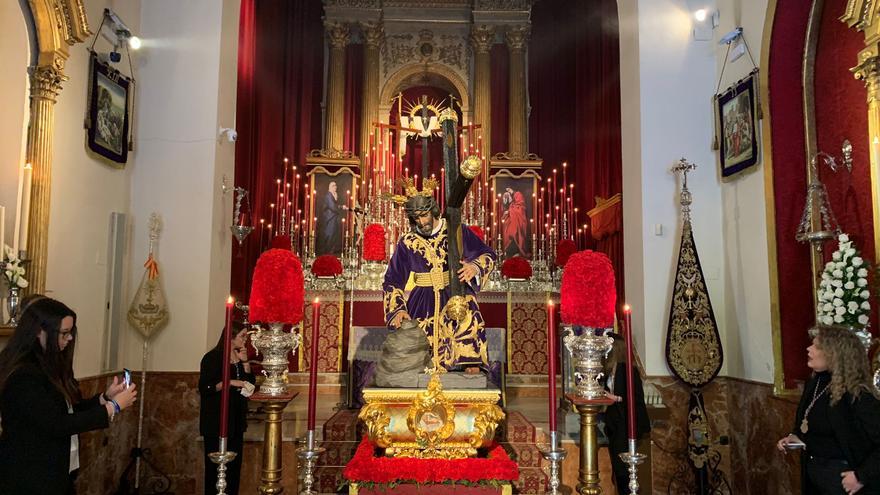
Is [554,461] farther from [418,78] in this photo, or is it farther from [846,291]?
[418,78]

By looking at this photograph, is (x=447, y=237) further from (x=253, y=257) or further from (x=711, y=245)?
(x=253, y=257)

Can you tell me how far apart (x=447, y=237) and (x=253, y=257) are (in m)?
5.40

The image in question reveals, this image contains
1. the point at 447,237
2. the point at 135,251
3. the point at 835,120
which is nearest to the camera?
the point at 447,237

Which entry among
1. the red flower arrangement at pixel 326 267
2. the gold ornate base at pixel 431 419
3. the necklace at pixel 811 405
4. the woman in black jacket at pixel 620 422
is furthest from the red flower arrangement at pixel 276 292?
the red flower arrangement at pixel 326 267

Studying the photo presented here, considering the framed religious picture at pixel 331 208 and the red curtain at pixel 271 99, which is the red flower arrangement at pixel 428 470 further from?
the framed religious picture at pixel 331 208

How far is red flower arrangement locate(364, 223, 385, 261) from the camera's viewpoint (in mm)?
9859

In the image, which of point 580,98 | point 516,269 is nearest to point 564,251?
point 516,269

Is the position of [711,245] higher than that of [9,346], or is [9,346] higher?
[711,245]

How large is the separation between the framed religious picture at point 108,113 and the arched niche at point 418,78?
6773mm

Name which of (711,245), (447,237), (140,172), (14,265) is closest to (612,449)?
(447,237)

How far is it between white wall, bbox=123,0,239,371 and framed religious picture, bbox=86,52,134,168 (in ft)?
0.95

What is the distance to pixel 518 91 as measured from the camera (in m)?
12.7

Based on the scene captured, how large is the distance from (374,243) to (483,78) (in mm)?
4688

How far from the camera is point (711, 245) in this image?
6.64 metres
